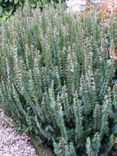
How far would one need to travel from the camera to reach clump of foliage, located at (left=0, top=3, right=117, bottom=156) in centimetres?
296

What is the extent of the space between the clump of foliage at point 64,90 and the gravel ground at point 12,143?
13cm

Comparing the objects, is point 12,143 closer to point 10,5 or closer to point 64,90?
point 64,90

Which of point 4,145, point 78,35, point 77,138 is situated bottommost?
point 4,145

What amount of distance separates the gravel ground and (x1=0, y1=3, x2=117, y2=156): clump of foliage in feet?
0.42

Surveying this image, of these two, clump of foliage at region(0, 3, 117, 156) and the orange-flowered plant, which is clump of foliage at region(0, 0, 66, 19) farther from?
clump of foliage at region(0, 3, 117, 156)

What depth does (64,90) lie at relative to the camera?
2.96 meters

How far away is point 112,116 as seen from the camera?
3064 mm

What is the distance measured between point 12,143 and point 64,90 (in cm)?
84

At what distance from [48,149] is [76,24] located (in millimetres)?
1240

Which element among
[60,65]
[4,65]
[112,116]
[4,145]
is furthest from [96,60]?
[4,145]

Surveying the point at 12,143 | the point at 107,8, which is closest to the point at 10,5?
the point at 107,8

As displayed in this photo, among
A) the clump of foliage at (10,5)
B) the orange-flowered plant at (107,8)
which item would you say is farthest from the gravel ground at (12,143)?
the clump of foliage at (10,5)

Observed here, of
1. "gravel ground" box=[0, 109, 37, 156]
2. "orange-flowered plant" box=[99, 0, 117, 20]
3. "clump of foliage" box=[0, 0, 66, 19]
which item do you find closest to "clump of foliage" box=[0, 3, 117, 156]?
"gravel ground" box=[0, 109, 37, 156]

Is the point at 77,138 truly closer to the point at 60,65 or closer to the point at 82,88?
the point at 82,88
